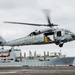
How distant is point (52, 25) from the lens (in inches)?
2569

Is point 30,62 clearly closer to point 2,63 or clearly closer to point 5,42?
point 2,63

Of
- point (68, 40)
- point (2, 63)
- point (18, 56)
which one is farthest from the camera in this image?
point (18, 56)

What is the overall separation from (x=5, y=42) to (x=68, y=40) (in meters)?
17.3

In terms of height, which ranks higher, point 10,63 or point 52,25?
point 52,25

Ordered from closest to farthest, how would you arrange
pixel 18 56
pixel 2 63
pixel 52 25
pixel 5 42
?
pixel 52 25 → pixel 5 42 → pixel 2 63 → pixel 18 56

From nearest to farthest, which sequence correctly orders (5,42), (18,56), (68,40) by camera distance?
(68,40), (5,42), (18,56)

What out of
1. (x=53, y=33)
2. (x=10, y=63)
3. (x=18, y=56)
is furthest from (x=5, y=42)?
(x=18, y=56)

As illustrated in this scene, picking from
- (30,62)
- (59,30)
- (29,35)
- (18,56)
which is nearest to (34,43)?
(29,35)

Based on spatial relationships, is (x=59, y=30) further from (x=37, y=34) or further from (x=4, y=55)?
(x=4, y=55)

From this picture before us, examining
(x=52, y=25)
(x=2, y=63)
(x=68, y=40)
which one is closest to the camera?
(x=68, y=40)

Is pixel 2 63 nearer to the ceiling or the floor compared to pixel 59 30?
nearer to the floor

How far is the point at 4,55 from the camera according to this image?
105m

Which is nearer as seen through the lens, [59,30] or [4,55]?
[59,30]

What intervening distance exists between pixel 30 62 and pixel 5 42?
99.6 feet
